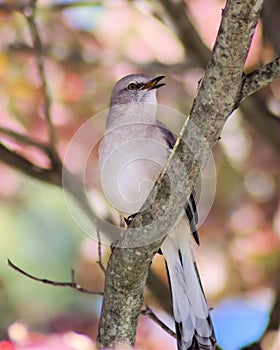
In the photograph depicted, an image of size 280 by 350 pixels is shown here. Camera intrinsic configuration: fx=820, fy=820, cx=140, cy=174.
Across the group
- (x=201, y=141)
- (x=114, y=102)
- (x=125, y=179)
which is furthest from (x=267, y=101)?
(x=201, y=141)

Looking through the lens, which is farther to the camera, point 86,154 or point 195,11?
point 195,11

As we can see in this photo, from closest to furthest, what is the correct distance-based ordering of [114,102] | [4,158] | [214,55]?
1. [214,55]
2. [4,158]
3. [114,102]

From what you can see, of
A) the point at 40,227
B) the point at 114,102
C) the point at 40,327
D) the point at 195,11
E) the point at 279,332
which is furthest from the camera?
the point at 40,227

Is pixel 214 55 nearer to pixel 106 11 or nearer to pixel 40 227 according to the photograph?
pixel 106 11

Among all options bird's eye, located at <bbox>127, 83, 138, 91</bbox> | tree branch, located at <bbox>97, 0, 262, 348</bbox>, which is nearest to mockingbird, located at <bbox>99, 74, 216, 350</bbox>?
bird's eye, located at <bbox>127, 83, 138, 91</bbox>

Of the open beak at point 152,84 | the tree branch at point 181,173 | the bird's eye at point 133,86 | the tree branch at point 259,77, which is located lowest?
the tree branch at point 181,173

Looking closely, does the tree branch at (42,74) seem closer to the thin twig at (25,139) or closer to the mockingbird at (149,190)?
the thin twig at (25,139)

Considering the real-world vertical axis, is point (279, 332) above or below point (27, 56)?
below

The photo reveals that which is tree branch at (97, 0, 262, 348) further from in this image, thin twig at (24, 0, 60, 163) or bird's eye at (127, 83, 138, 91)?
bird's eye at (127, 83, 138, 91)

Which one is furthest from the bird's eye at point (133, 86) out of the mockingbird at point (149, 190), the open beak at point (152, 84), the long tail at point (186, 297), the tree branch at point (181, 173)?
the tree branch at point (181, 173)
